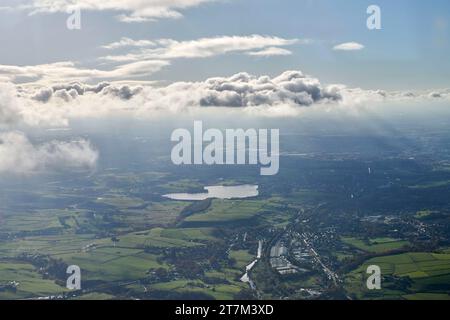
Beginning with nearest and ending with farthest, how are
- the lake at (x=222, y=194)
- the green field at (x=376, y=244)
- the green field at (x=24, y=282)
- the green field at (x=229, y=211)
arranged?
the green field at (x=24, y=282), the green field at (x=376, y=244), the green field at (x=229, y=211), the lake at (x=222, y=194)

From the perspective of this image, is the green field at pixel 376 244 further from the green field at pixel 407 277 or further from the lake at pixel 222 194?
the lake at pixel 222 194

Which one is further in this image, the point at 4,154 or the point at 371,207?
the point at 4,154

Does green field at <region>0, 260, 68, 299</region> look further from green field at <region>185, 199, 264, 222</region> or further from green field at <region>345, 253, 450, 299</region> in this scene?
green field at <region>345, 253, 450, 299</region>

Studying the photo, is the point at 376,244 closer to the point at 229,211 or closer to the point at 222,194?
the point at 229,211

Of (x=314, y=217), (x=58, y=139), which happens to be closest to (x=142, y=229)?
(x=314, y=217)

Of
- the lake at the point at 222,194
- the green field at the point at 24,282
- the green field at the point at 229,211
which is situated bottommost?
the green field at the point at 24,282

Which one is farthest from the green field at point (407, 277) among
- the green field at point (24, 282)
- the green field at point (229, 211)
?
the green field at point (24, 282)

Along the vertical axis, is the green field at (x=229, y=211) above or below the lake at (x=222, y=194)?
below

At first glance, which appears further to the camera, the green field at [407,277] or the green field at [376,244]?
the green field at [376,244]

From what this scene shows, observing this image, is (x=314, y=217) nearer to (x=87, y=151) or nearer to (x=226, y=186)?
(x=226, y=186)

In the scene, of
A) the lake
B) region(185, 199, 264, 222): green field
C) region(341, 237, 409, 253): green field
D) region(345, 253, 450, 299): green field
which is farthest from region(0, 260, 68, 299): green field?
region(341, 237, 409, 253): green field
